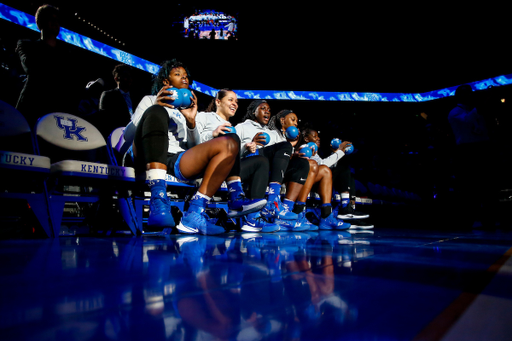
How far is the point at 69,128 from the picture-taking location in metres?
1.77

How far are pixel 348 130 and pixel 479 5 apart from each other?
3677mm

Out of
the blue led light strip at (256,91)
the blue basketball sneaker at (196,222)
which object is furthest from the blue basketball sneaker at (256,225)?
the blue led light strip at (256,91)

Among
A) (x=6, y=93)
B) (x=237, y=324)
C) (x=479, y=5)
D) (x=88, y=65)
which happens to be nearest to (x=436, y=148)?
(x=479, y=5)

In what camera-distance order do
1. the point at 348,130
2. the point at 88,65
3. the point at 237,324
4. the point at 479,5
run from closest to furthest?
1. the point at 237,324
2. the point at 88,65
3. the point at 479,5
4. the point at 348,130

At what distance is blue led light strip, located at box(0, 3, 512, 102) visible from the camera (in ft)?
14.8

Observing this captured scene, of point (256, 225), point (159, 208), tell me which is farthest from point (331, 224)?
point (159, 208)

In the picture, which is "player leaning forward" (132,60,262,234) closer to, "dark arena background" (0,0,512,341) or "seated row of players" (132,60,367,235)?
"seated row of players" (132,60,367,235)

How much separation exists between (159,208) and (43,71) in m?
1.30

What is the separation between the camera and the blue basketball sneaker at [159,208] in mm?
1281

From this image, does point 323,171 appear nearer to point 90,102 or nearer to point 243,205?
point 243,205

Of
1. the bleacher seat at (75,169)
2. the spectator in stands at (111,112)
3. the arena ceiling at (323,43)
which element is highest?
the arena ceiling at (323,43)

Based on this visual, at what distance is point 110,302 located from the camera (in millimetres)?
321

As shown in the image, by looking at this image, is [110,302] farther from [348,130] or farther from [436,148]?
[348,130]

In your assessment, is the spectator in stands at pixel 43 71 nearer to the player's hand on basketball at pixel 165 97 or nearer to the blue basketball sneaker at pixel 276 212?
the player's hand on basketball at pixel 165 97
